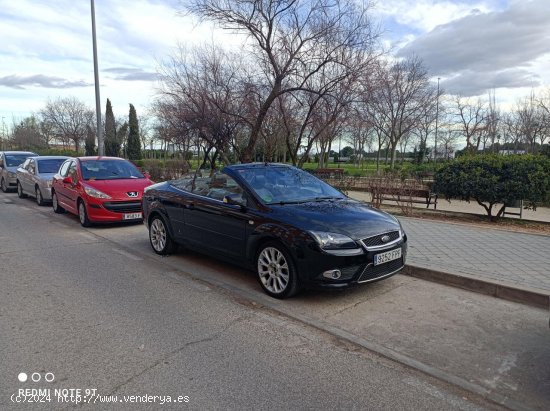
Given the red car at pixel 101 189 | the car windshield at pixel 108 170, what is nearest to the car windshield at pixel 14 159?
the red car at pixel 101 189

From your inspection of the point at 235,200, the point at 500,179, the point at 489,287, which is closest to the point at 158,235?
the point at 235,200

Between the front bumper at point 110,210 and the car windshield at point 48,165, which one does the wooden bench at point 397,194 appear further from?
the car windshield at point 48,165

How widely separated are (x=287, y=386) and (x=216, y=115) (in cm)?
1367

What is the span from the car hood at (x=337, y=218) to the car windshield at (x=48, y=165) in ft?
37.2

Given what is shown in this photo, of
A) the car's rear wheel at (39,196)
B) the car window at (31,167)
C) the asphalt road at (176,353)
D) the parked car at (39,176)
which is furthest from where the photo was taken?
the car window at (31,167)

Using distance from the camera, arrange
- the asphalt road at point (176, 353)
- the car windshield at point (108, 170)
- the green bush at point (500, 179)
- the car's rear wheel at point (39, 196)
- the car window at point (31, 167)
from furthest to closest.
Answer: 1. the car window at point (31, 167)
2. the car's rear wheel at point (39, 196)
3. the car windshield at point (108, 170)
4. the green bush at point (500, 179)
5. the asphalt road at point (176, 353)

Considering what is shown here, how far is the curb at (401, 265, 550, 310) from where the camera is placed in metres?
4.65

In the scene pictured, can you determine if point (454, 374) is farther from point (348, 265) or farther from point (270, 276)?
point (270, 276)

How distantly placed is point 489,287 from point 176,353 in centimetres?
375

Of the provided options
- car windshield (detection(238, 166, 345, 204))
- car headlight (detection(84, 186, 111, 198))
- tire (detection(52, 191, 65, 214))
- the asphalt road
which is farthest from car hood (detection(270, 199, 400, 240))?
tire (detection(52, 191, 65, 214))

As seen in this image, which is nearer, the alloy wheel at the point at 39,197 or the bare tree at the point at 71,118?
the alloy wheel at the point at 39,197

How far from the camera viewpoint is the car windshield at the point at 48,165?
13451 mm

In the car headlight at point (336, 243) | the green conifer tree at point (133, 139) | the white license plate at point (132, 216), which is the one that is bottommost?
the white license plate at point (132, 216)

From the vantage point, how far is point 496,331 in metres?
4.00
